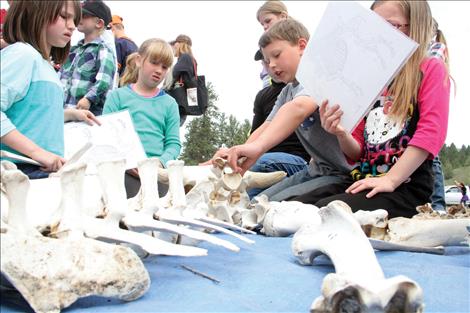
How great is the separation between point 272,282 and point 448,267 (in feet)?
1.25

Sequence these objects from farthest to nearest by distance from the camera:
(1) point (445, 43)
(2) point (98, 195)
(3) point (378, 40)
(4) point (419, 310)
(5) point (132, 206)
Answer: (1) point (445, 43) → (3) point (378, 40) → (5) point (132, 206) → (2) point (98, 195) → (4) point (419, 310)

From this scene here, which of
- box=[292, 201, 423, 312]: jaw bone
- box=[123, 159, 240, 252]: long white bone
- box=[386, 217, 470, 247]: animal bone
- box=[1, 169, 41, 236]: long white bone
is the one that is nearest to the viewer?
box=[292, 201, 423, 312]: jaw bone

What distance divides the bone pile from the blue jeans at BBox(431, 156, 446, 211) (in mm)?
1304

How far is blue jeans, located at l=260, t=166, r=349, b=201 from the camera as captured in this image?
6.34ft

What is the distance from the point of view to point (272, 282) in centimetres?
95

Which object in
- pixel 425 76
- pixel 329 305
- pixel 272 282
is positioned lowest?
pixel 272 282

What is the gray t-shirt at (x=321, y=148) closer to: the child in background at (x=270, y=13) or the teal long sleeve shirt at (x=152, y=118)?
the teal long sleeve shirt at (x=152, y=118)

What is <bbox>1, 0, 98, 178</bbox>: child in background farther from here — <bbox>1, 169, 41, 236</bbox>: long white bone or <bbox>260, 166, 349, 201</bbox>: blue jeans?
<bbox>260, 166, 349, 201</bbox>: blue jeans

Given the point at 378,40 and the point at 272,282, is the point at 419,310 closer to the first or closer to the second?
the point at 272,282

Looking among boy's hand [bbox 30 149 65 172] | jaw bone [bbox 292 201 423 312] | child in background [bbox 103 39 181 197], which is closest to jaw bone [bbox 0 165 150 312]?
jaw bone [bbox 292 201 423 312]

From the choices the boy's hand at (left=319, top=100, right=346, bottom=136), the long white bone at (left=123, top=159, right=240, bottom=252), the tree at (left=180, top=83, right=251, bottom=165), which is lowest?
the tree at (left=180, top=83, right=251, bottom=165)

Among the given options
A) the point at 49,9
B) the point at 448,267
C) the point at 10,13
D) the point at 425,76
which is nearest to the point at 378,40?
the point at 425,76

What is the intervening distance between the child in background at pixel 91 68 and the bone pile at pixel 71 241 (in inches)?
73.7

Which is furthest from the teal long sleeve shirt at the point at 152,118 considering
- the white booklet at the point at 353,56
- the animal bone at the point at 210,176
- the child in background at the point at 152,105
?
the white booklet at the point at 353,56
